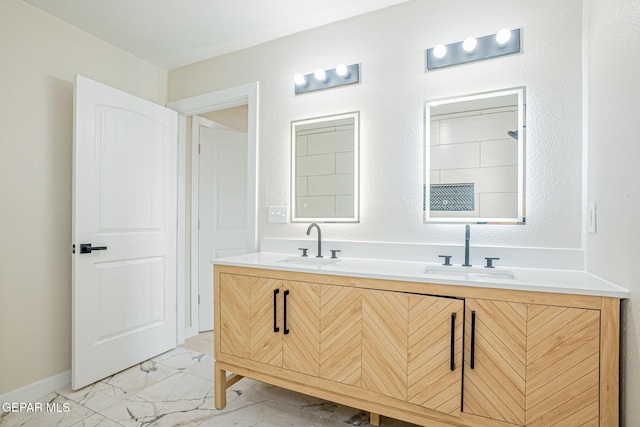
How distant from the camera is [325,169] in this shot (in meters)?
2.12

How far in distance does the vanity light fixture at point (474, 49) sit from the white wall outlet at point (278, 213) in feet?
4.11

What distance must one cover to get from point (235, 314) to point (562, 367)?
148cm

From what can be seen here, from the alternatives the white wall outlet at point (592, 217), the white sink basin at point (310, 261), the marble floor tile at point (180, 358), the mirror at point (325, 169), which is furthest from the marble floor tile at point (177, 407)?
the white wall outlet at point (592, 217)

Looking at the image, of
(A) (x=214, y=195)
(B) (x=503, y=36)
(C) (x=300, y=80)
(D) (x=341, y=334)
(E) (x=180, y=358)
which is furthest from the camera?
(A) (x=214, y=195)

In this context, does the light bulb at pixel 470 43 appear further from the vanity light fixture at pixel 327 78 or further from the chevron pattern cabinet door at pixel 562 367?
the chevron pattern cabinet door at pixel 562 367

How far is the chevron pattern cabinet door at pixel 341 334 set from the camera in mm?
1460

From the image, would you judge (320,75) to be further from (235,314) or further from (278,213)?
(235,314)

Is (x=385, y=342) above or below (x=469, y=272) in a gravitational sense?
below

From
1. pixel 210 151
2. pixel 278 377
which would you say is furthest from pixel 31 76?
pixel 278 377

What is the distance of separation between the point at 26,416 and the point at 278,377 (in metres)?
1.40

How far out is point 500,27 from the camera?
168cm

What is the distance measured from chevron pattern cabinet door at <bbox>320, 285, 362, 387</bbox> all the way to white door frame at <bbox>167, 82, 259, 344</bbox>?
38.7 inches

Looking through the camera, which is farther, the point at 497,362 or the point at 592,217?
the point at 592,217

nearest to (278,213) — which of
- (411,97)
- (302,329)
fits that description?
(302,329)
